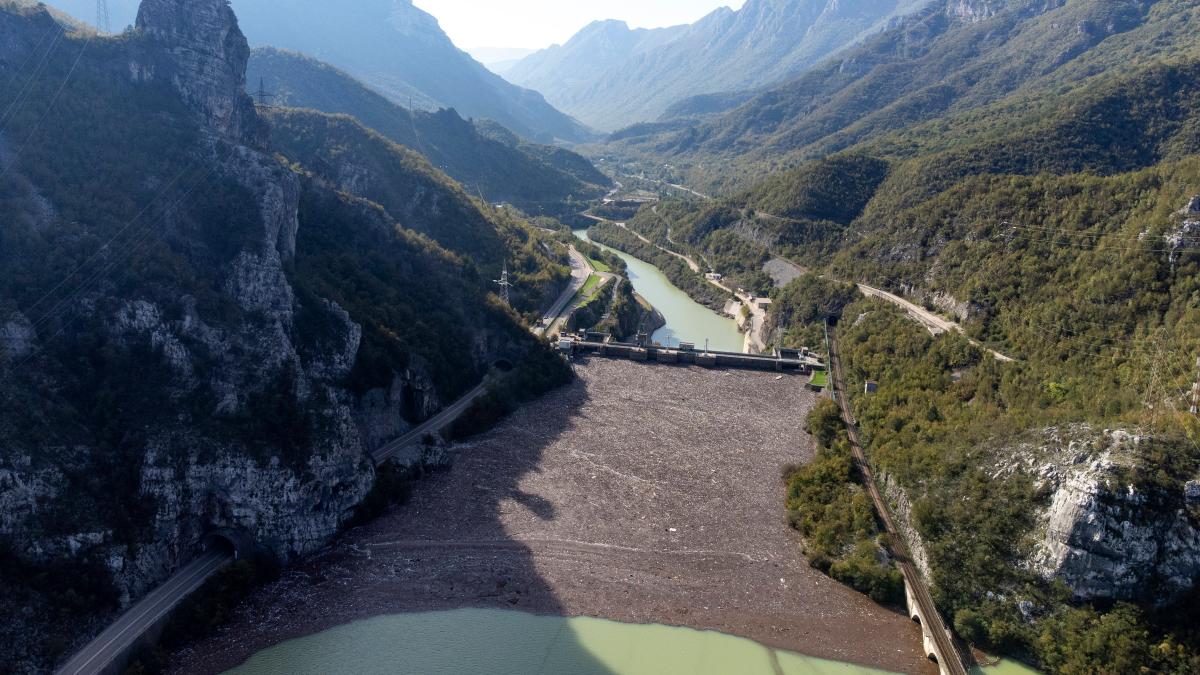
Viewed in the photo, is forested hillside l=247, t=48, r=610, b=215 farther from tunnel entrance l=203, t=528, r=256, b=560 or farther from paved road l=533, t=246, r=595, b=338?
tunnel entrance l=203, t=528, r=256, b=560

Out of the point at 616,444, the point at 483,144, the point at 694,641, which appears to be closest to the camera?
the point at 694,641

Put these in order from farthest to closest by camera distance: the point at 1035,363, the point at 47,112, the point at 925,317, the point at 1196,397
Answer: the point at 925,317 < the point at 47,112 < the point at 1035,363 < the point at 1196,397

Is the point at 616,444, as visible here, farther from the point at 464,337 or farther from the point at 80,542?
the point at 80,542

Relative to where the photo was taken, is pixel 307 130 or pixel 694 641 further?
pixel 307 130

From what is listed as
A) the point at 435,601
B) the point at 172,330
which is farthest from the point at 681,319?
the point at 172,330

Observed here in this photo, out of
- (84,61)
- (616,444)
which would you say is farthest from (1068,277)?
(84,61)

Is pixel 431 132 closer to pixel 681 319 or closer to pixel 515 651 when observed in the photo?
pixel 681 319
